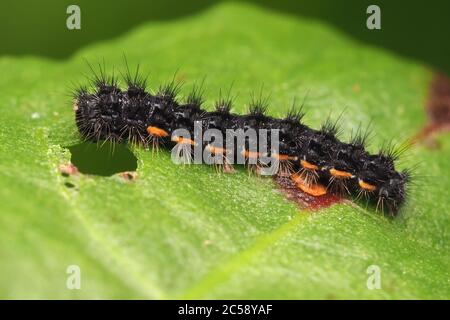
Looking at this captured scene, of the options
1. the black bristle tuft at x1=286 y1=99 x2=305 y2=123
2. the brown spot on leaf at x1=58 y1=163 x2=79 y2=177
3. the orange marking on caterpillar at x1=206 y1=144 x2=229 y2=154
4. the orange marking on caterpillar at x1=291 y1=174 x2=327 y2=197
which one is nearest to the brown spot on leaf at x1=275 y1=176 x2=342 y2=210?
the orange marking on caterpillar at x1=291 y1=174 x2=327 y2=197

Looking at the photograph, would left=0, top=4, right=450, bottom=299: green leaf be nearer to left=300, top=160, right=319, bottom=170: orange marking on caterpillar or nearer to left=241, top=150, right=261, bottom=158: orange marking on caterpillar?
left=241, top=150, right=261, bottom=158: orange marking on caterpillar

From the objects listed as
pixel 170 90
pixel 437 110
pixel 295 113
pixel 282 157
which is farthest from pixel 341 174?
pixel 437 110

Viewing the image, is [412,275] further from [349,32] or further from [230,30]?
[349,32]

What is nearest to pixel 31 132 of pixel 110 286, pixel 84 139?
pixel 84 139

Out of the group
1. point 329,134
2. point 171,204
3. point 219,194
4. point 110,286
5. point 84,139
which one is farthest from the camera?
point 329,134

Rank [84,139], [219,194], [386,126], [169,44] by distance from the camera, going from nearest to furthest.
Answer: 1. [219,194]
2. [84,139]
3. [386,126]
4. [169,44]

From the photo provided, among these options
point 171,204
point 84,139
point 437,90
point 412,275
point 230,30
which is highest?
point 230,30

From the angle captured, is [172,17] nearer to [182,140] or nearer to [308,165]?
[182,140]
